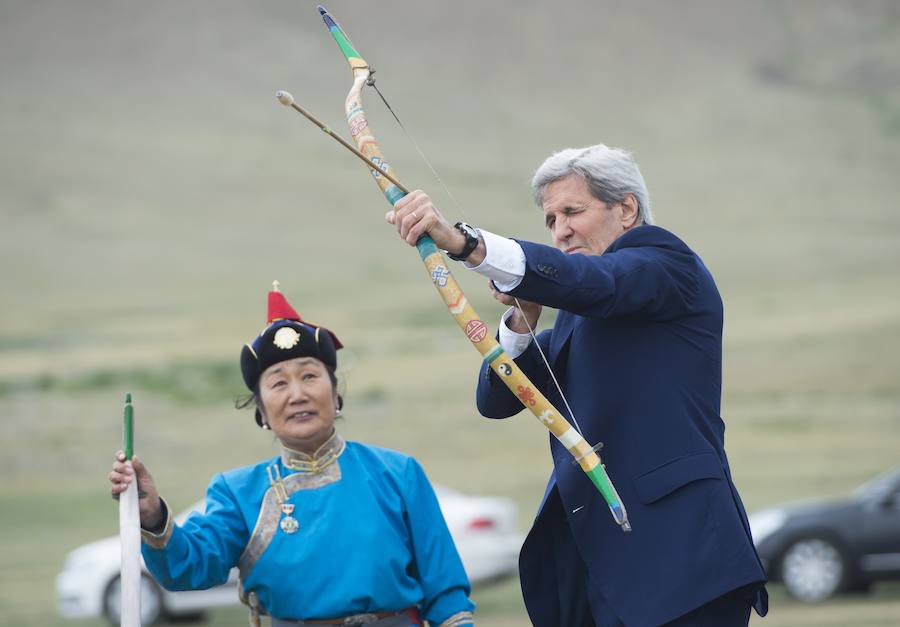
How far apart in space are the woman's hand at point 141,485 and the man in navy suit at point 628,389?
87cm

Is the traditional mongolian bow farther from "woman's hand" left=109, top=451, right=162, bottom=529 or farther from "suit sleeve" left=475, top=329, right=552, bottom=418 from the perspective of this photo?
"woman's hand" left=109, top=451, right=162, bottom=529

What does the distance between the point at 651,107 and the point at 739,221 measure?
9304mm

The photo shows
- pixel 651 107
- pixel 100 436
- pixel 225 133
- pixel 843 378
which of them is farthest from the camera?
pixel 651 107

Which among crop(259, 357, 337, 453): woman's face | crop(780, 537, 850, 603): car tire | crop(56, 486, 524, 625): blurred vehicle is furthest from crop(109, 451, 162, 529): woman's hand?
crop(780, 537, 850, 603): car tire

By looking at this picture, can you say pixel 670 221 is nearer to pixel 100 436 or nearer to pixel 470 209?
pixel 470 209

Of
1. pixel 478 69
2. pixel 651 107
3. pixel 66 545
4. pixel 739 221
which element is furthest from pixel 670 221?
pixel 66 545

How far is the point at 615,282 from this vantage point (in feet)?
9.74

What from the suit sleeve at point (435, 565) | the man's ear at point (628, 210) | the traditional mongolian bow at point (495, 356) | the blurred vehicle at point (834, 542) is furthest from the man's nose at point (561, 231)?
the blurred vehicle at point (834, 542)

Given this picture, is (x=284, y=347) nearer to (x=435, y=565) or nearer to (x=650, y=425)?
(x=435, y=565)

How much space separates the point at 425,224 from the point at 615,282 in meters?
0.42

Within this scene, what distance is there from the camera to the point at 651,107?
47.2 m

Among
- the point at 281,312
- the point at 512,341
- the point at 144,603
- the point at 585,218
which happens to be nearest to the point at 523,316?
the point at 512,341

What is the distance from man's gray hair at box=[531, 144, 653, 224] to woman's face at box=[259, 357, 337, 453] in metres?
0.92

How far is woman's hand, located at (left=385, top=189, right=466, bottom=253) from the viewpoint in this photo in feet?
9.53
